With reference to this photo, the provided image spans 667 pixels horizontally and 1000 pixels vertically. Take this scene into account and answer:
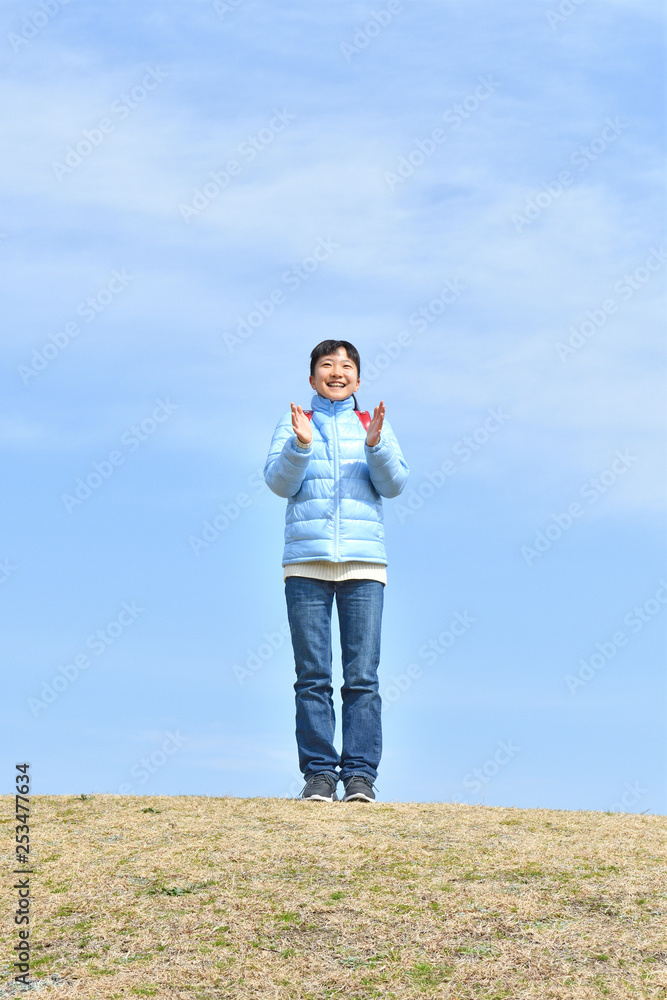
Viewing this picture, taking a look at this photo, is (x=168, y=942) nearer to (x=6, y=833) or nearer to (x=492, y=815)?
(x=6, y=833)

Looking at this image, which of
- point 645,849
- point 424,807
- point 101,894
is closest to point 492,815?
point 424,807

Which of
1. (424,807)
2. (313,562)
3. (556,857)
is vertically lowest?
(556,857)

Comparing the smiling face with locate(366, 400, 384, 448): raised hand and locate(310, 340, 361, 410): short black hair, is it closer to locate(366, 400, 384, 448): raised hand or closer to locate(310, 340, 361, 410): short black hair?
locate(310, 340, 361, 410): short black hair

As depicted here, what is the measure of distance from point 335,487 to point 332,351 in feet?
4.21

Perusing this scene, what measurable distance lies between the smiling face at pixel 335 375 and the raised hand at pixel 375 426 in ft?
2.08

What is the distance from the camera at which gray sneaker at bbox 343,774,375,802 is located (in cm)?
968

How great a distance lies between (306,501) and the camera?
9.91m

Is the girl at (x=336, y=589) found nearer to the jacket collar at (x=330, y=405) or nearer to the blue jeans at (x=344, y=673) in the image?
the blue jeans at (x=344, y=673)

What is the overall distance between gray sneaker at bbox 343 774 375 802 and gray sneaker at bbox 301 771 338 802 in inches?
4.8

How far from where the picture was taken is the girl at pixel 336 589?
9781 mm

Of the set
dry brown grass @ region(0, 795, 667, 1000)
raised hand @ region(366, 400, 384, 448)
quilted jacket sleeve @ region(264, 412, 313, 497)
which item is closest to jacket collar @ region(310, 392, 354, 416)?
quilted jacket sleeve @ region(264, 412, 313, 497)

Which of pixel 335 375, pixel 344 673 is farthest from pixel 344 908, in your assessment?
pixel 335 375

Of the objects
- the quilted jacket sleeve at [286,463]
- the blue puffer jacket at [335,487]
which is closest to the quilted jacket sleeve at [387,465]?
the blue puffer jacket at [335,487]

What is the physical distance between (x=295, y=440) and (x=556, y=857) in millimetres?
3957
